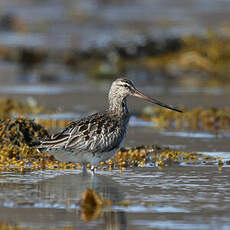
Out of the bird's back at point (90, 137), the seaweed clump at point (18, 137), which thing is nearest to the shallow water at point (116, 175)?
the bird's back at point (90, 137)

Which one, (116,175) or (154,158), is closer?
(116,175)

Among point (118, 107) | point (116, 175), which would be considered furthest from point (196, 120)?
point (116, 175)

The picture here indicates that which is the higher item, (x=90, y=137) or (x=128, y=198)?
(x=90, y=137)

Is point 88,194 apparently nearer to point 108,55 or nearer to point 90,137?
point 90,137

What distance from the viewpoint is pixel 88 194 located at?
901 cm

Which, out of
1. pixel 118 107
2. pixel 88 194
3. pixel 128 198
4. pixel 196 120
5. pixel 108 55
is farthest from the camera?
pixel 108 55

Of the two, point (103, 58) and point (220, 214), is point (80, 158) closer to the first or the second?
point (220, 214)

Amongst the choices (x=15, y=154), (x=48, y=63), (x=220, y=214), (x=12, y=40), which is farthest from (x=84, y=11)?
(x=220, y=214)

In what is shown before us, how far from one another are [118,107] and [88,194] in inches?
133

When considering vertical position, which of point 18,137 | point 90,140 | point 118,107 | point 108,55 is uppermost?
point 108,55

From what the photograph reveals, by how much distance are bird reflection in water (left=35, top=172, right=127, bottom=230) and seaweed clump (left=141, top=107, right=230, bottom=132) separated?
19.7 ft

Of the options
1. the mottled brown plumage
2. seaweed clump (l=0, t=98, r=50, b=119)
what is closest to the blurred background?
seaweed clump (l=0, t=98, r=50, b=119)

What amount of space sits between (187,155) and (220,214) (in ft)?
13.6

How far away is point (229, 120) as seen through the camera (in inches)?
679
